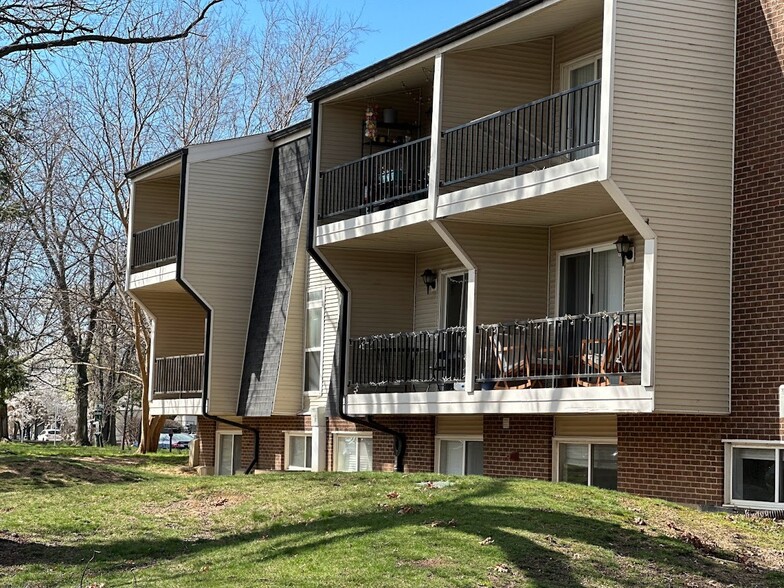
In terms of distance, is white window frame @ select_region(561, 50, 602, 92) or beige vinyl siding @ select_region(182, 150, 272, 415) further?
beige vinyl siding @ select_region(182, 150, 272, 415)

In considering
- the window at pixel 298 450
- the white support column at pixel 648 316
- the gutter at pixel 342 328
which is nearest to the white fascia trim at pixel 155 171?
the gutter at pixel 342 328

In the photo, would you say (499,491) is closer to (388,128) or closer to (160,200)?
(388,128)

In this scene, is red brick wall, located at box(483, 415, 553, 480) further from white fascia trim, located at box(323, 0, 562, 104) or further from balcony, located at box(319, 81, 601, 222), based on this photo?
white fascia trim, located at box(323, 0, 562, 104)

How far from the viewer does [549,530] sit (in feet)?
41.7

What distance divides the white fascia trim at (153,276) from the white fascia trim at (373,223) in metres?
5.76

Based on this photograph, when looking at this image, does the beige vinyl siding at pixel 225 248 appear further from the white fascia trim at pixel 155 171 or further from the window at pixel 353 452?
the window at pixel 353 452

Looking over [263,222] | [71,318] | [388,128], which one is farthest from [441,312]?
[71,318]

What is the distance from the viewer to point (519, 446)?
1928 cm

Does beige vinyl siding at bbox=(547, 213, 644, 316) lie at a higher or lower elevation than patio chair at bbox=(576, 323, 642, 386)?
higher

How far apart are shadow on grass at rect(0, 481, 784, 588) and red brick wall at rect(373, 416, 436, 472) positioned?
6.38m

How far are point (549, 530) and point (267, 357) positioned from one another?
13.5 m

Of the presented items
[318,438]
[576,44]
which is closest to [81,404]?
[318,438]

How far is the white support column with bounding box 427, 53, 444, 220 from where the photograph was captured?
18.8 metres

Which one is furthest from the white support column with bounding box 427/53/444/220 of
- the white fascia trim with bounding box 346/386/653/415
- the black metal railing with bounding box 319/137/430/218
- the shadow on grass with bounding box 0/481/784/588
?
the shadow on grass with bounding box 0/481/784/588
